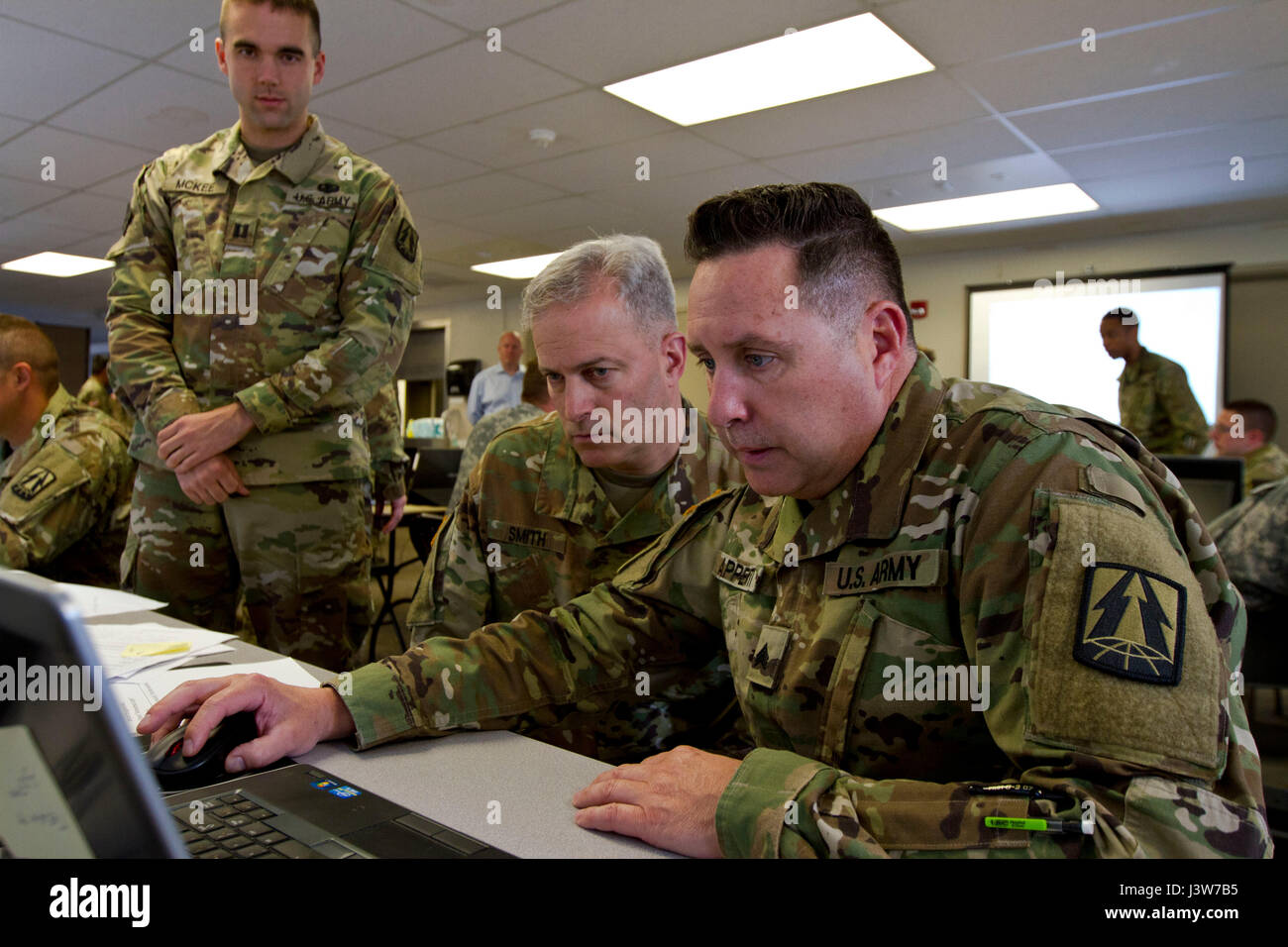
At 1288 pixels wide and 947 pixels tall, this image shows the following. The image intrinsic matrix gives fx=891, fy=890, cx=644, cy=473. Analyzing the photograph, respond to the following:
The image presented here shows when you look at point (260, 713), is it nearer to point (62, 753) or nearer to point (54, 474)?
point (62, 753)

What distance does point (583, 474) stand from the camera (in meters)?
1.47

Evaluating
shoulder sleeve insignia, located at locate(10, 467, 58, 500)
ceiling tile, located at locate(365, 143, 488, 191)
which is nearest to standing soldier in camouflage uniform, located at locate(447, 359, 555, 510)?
shoulder sleeve insignia, located at locate(10, 467, 58, 500)

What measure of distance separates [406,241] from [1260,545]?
2193 millimetres

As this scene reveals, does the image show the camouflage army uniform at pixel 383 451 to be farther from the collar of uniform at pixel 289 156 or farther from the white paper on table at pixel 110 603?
the white paper on table at pixel 110 603

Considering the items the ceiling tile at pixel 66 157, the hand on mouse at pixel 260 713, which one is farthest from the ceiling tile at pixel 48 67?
the hand on mouse at pixel 260 713

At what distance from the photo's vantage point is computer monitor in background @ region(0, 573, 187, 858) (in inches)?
11.7

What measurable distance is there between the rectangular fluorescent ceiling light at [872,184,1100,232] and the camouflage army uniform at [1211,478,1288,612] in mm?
3526

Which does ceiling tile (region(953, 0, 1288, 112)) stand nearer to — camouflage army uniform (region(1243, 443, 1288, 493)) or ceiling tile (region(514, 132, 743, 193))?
ceiling tile (region(514, 132, 743, 193))

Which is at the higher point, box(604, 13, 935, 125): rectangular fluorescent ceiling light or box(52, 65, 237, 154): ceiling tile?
box(52, 65, 237, 154): ceiling tile

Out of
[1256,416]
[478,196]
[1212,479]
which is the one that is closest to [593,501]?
[1212,479]
